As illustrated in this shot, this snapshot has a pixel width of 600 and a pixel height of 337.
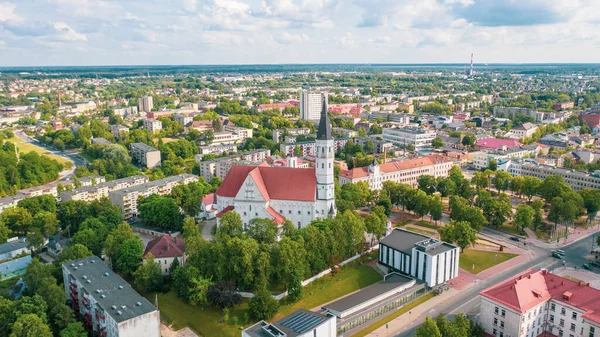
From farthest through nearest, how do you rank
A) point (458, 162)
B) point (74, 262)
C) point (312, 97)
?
1. point (312, 97)
2. point (458, 162)
3. point (74, 262)

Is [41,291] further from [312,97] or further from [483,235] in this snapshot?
[312,97]

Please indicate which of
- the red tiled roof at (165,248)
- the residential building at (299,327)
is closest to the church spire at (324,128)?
the red tiled roof at (165,248)

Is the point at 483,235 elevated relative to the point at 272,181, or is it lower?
lower

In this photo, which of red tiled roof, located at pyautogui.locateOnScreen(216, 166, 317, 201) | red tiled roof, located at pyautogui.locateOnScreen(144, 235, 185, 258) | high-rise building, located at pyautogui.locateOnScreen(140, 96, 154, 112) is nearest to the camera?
red tiled roof, located at pyautogui.locateOnScreen(144, 235, 185, 258)

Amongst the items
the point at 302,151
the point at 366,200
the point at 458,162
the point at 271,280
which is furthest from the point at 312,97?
the point at 271,280

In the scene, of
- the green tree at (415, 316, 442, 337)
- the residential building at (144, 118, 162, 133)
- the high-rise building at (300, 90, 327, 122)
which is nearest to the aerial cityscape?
the green tree at (415, 316, 442, 337)

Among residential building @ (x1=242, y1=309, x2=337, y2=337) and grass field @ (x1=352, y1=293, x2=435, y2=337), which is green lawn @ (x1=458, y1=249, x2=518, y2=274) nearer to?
grass field @ (x1=352, y1=293, x2=435, y2=337)

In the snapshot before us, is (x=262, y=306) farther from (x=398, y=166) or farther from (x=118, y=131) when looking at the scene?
(x=118, y=131)
